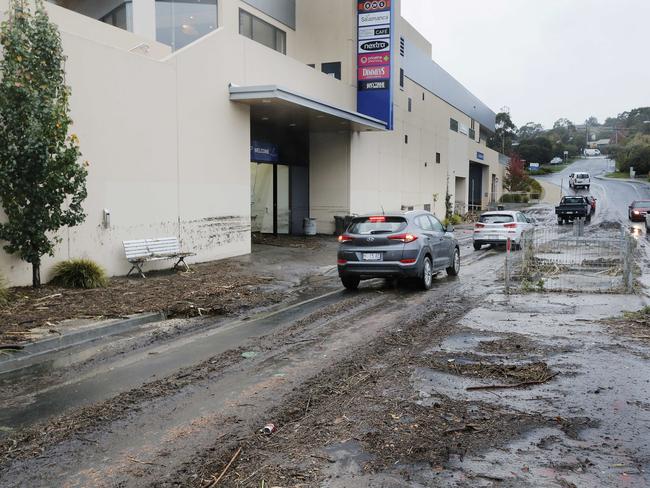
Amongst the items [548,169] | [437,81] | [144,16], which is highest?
[437,81]

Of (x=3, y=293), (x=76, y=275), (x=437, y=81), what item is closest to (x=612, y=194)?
(x=437, y=81)

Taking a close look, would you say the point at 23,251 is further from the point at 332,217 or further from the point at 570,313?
the point at 332,217

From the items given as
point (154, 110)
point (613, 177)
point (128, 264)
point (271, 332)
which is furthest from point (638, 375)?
point (613, 177)

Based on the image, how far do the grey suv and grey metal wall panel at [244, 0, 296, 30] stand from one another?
14.1m

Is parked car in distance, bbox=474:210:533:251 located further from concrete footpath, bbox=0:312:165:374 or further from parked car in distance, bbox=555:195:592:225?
parked car in distance, bbox=555:195:592:225

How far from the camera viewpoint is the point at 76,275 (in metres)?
11.8

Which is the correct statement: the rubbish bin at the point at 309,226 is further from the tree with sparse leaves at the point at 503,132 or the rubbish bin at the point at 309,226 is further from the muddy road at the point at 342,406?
the tree with sparse leaves at the point at 503,132

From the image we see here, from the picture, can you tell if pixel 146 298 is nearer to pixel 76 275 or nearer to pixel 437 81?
pixel 76 275

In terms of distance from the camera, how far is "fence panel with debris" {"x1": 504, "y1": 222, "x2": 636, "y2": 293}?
12.4 meters

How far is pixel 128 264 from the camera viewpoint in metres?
13.9

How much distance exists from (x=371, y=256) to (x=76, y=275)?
6.00 m

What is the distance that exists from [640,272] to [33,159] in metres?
14.2

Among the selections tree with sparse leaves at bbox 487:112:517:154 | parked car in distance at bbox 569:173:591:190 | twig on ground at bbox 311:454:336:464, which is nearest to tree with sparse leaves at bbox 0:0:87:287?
twig on ground at bbox 311:454:336:464

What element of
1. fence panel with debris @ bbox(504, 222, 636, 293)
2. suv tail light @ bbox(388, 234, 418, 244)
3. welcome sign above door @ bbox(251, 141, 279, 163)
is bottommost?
fence panel with debris @ bbox(504, 222, 636, 293)
